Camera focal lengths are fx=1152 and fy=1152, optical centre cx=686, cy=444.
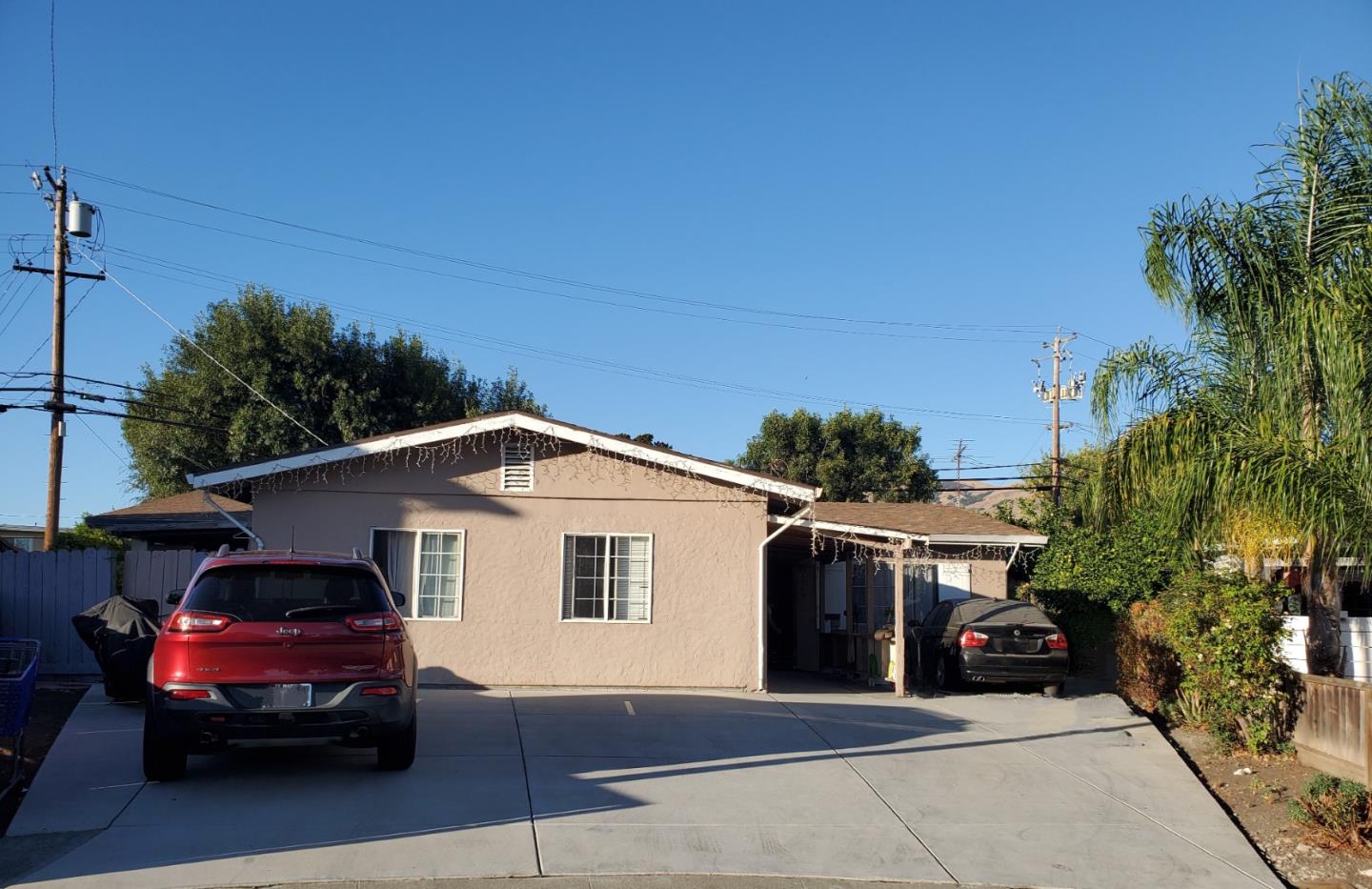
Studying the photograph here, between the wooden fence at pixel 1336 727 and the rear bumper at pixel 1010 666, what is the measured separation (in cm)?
426

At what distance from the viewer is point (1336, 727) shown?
9.88 metres

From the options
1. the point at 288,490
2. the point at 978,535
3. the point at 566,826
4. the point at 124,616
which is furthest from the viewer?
the point at 978,535

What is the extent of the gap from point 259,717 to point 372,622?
1.00 m

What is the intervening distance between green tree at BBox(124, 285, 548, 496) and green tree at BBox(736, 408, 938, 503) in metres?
14.3

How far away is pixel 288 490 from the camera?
14594 millimetres

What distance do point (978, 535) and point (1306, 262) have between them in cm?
840

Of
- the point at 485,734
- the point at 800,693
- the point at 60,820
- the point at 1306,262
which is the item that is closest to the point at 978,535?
the point at 800,693

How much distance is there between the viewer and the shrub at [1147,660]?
13203 millimetres

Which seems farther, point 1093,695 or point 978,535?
point 978,535

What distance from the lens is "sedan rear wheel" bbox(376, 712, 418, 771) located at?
8891 mm

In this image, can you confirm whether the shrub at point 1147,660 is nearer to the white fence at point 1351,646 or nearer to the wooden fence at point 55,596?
the white fence at point 1351,646

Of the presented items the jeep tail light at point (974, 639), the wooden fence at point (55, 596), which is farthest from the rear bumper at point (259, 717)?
the jeep tail light at point (974, 639)

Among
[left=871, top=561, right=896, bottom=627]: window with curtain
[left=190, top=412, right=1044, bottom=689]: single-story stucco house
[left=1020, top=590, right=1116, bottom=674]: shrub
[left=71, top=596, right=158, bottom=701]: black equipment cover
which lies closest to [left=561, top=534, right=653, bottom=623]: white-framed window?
[left=190, top=412, right=1044, bottom=689]: single-story stucco house

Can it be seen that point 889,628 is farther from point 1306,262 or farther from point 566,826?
point 566,826
